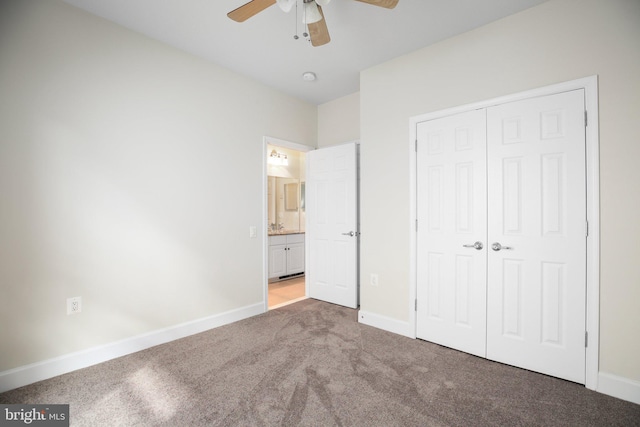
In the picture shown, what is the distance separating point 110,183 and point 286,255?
10.3 feet

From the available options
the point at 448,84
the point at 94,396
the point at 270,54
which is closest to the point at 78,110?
the point at 270,54

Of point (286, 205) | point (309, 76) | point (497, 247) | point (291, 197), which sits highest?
point (309, 76)

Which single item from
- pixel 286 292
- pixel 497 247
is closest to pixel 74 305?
pixel 286 292

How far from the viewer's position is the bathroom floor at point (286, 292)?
394 cm

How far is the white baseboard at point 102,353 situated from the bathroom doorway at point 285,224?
2.87ft

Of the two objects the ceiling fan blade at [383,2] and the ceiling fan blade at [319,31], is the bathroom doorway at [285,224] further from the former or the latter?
the ceiling fan blade at [383,2]

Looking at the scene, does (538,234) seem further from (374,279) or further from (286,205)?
(286,205)

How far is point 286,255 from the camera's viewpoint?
16.8 feet

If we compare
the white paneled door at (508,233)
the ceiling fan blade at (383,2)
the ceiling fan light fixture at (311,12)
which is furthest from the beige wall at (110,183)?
the white paneled door at (508,233)

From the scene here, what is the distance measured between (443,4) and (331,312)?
3209mm

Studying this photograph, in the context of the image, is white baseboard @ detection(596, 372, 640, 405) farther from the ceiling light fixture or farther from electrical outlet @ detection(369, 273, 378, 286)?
the ceiling light fixture

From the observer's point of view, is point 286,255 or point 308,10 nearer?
point 308,10

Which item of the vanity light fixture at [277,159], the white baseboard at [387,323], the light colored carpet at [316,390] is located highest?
the vanity light fixture at [277,159]

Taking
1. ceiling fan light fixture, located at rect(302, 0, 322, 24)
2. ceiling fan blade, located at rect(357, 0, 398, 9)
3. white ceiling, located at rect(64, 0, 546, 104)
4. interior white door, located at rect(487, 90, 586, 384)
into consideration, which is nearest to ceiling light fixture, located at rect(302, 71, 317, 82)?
white ceiling, located at rect(64, 0, 546, 104)
